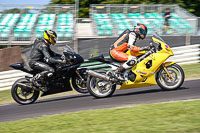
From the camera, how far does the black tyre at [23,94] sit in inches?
325

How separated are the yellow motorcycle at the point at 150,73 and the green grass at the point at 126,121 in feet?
4.15

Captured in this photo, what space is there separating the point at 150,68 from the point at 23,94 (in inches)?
135

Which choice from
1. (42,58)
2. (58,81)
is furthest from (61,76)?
(42,58)

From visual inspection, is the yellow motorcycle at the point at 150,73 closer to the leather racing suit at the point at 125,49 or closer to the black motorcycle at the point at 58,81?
the leather racing suit at the point at 125,49

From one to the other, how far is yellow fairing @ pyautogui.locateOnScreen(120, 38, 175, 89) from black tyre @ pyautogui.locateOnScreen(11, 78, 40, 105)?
2598mm

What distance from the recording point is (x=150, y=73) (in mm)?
7457

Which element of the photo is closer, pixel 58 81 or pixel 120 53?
pixel 120 53

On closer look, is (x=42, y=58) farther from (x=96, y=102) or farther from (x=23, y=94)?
(x=96, y=102)

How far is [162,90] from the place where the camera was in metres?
7.89

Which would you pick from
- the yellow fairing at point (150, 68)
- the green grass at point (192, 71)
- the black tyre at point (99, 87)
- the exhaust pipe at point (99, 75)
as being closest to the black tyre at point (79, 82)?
the black tyre at point (99, 87)

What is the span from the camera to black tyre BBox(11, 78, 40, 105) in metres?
8.26

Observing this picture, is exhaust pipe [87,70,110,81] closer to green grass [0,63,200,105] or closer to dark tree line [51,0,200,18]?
green grass [0,63,200,105]

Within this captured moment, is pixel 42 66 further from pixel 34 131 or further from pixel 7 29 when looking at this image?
pixel 7 29

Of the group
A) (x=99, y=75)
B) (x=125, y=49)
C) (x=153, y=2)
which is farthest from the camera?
(x=153, y=2)
